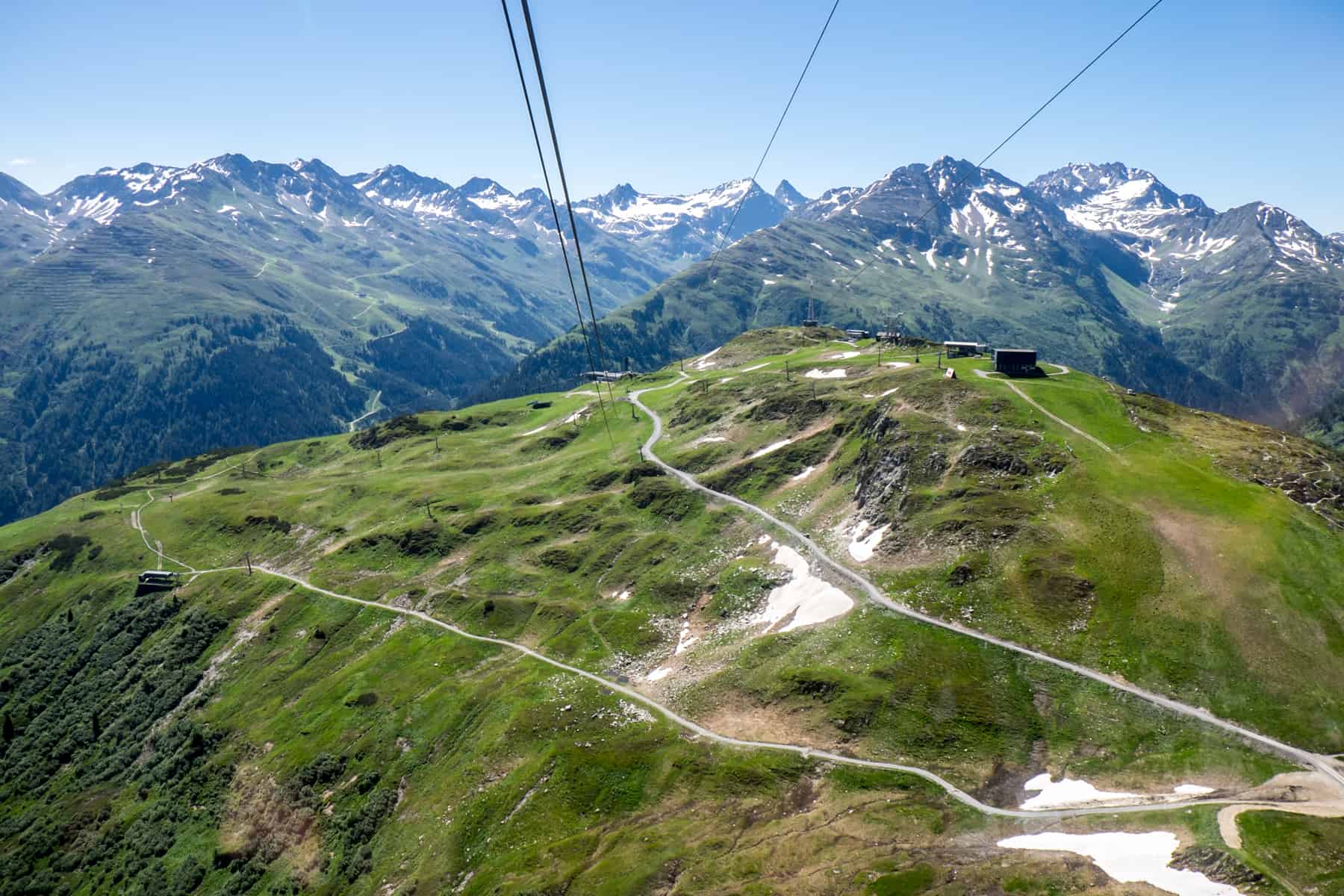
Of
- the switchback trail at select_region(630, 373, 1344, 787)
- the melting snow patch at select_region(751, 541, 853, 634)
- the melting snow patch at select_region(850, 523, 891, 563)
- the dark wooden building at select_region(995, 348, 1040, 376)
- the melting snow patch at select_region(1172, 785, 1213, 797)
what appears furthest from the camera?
the dark wooden building at select_region(995, 348, 1040, 376)

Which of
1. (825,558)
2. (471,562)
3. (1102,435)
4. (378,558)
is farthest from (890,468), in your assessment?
(378,558)

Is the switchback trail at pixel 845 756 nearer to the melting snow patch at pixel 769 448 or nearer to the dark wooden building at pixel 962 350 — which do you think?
the melting snow patch at pixel 769 448

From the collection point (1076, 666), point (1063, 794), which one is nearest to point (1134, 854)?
point (1063, 794)

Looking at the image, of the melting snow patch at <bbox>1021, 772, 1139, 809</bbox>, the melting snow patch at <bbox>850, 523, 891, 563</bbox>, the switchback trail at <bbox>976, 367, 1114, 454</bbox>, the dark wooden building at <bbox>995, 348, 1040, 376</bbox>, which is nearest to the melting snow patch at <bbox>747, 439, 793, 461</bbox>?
the melting snow patch at <bbox>850, 523, 891, 563</bbox>

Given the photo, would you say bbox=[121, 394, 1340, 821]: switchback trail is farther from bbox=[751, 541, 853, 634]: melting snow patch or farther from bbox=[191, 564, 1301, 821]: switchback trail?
bbox=[751, 541, 853, 634]: melting snow patch

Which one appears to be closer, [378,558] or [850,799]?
[850,799]

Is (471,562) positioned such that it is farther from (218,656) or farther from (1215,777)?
(1215,777)
